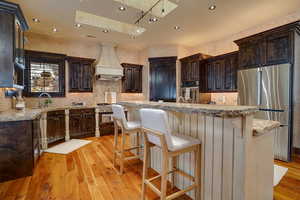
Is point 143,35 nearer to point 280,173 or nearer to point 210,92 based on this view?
point 210,92

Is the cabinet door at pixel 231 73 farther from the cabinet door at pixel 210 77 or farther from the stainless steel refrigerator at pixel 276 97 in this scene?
the stainless steel refrigerator at pixel 276 97

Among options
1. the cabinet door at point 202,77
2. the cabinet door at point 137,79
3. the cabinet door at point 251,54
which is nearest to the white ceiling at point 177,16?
the cabinet door at point 251,54

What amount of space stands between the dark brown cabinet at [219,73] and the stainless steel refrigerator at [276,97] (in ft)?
2.83

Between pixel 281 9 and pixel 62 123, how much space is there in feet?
20.0

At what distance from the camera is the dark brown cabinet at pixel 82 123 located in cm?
454

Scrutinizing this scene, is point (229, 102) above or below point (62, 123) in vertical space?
above

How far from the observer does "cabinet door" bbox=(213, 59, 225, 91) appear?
14.8 ft

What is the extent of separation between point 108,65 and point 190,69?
2.93 m

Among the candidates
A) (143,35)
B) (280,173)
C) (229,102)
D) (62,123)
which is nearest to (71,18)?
(143,35)

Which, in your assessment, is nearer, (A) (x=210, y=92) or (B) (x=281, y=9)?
(B) (x=281, y=9)

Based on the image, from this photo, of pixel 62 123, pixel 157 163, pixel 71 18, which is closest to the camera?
pixel 157 163

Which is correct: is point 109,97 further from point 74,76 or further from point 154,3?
point 154,3

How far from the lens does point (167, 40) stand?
5242mm

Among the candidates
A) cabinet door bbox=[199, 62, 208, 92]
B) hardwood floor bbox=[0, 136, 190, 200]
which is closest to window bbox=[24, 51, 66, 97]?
hardwood floor bbox=[0, 136, 190, 200]
